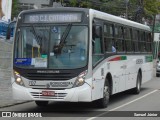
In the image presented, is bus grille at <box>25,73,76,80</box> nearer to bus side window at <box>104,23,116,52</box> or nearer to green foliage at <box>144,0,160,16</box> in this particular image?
bus side window at <box>104,23,116,52</box>

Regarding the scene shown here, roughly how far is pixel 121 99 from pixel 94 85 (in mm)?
4231

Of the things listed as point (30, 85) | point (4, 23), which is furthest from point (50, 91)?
point (4, 23)

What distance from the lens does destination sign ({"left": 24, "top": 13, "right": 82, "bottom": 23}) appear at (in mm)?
12961

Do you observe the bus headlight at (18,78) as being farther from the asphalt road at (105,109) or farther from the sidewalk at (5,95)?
the sidewalk at (5,95)

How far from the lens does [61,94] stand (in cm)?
1252

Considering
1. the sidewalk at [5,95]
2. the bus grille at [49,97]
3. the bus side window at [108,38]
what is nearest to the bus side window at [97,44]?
the bus side window at [108,38]

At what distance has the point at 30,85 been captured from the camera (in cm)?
1277

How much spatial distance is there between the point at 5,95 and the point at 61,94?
5.24 m

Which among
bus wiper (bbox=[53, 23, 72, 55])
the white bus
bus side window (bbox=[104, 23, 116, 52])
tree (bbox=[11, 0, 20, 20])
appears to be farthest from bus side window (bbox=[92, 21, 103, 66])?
tree (bbox=[11, 0, 20, 20])

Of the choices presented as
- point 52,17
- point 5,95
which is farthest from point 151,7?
point 52,17

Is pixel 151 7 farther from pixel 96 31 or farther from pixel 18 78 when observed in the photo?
pixel 18 78

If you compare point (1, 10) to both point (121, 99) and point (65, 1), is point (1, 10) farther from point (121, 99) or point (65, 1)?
point (121, 99)

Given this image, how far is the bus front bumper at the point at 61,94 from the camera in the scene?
12.4 meters

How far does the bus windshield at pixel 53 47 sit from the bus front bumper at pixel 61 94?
63 cm
